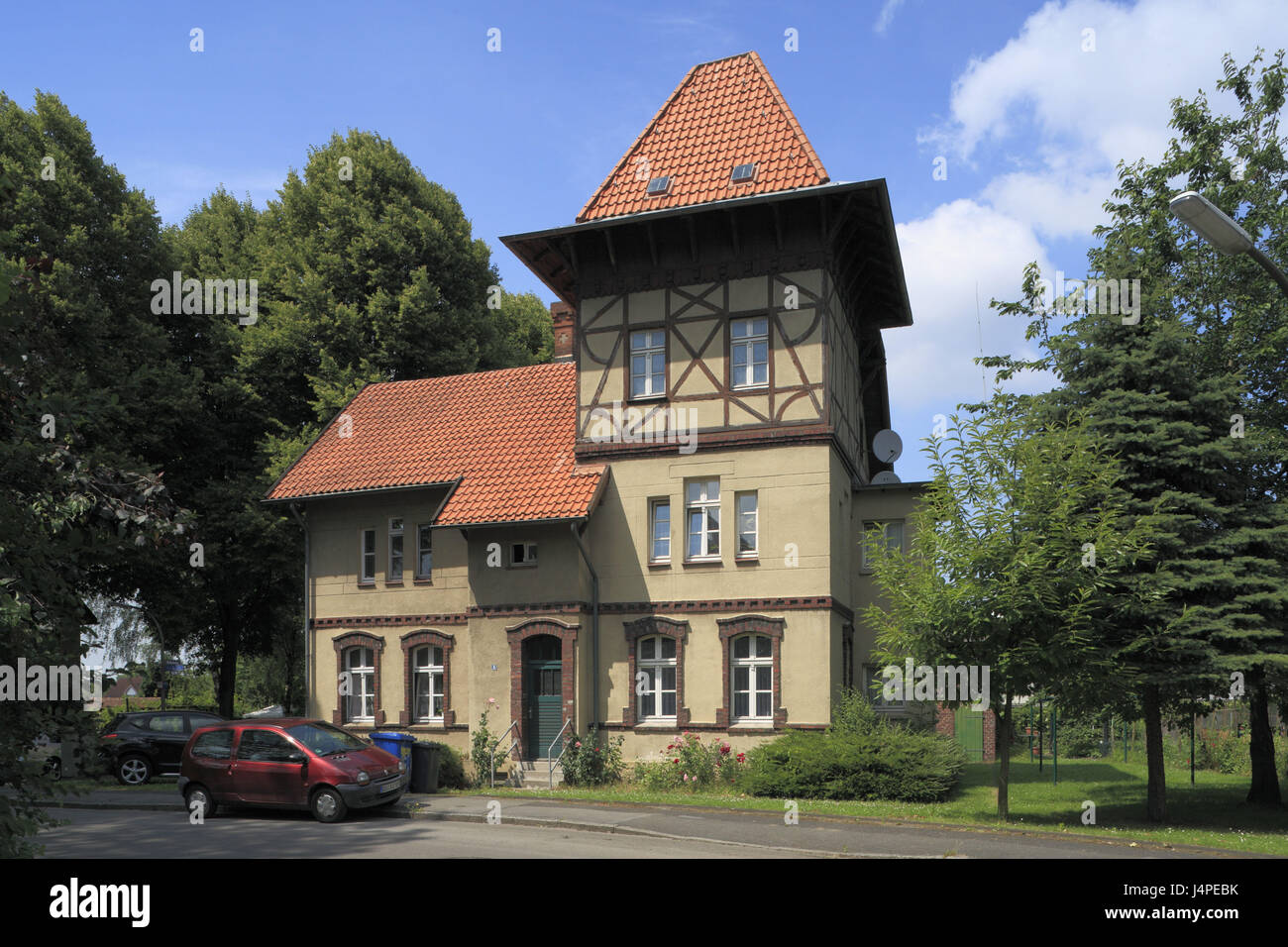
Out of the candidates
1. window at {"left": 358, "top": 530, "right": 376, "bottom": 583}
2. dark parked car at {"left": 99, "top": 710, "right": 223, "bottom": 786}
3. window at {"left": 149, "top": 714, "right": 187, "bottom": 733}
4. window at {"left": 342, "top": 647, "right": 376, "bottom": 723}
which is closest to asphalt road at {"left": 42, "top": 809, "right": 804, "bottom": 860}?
dark parked car at {"left": 99, "top": 710, "right": 223, "bottom": 786}

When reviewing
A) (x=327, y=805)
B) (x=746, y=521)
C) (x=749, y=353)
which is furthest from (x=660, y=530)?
(x=327, y=805)

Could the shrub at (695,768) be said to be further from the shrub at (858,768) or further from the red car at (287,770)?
the red car at (287,770)

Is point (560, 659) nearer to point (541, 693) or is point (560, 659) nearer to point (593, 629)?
point (541, 693)

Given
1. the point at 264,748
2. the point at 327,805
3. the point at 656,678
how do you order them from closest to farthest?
1. the point at 327,805
2. the point at 264,748
3. the point at 656,678

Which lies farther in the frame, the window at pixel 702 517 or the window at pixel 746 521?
the window at pixel 702 517

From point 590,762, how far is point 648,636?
2.86 meters

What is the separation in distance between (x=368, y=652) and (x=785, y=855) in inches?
A: 610

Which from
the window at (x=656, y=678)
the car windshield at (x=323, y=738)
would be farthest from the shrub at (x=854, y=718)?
the car windshield at (x=323, y=738)

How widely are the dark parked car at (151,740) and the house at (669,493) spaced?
313 centimetres

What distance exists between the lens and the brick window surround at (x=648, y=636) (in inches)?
895

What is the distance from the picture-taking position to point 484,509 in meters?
23.8

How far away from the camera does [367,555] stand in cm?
2697

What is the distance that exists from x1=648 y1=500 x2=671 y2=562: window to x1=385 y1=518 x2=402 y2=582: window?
6.76 m

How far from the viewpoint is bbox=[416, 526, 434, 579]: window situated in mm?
26016
